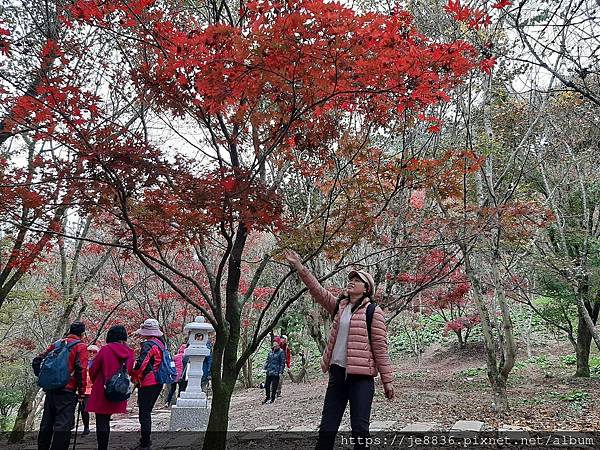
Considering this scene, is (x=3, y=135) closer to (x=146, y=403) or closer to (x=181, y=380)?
(x=146, y=403)

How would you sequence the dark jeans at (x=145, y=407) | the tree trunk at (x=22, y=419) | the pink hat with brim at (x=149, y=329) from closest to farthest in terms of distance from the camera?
the dark jeans at (x=145, y=407), the pink hat with brim at (x=149, y=329), the tree trunk at (x=22, y=419)

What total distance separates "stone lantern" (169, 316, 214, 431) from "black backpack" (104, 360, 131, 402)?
2.65 metres

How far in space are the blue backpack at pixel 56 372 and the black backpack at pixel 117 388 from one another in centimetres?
37

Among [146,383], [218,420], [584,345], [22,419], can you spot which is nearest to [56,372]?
[146,383]

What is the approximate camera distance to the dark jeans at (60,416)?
4.27m

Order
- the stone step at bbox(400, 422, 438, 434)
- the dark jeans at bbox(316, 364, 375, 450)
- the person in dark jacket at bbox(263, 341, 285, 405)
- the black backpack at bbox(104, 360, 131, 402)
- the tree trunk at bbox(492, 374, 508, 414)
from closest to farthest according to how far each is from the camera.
→ the dark jeans at bbox(316, 364, 375, 450) → the black backpack at bbox(104, 360, 131, 402) → the stone step at bbox(400, 422, 438, 434) → the tree trunk at bbox(492, 374, 508, 414) → the person in dark jacket at bbox(263, 341, 285, 405)

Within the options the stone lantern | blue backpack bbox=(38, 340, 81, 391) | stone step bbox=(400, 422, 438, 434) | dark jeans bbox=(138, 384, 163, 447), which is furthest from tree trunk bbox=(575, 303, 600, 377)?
blue backpack bbox=(38, 340, 81, 391)

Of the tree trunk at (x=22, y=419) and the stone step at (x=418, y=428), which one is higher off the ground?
the stone step at (x=418, y=428)

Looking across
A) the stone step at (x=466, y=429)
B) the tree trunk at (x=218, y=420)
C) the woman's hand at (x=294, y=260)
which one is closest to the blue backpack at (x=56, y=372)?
the tree trunk at (x=218, y=420)

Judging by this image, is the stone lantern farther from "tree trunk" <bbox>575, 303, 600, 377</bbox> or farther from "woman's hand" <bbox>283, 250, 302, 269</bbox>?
"tree trunk" <bbox>575, 303, 600, 377</bbox>

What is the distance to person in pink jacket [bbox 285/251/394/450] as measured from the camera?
11.1 ft

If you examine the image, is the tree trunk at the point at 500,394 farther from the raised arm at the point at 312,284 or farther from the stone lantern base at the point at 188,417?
the raised arm at the point at 312,284

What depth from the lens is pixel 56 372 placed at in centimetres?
425

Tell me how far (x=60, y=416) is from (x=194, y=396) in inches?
116
